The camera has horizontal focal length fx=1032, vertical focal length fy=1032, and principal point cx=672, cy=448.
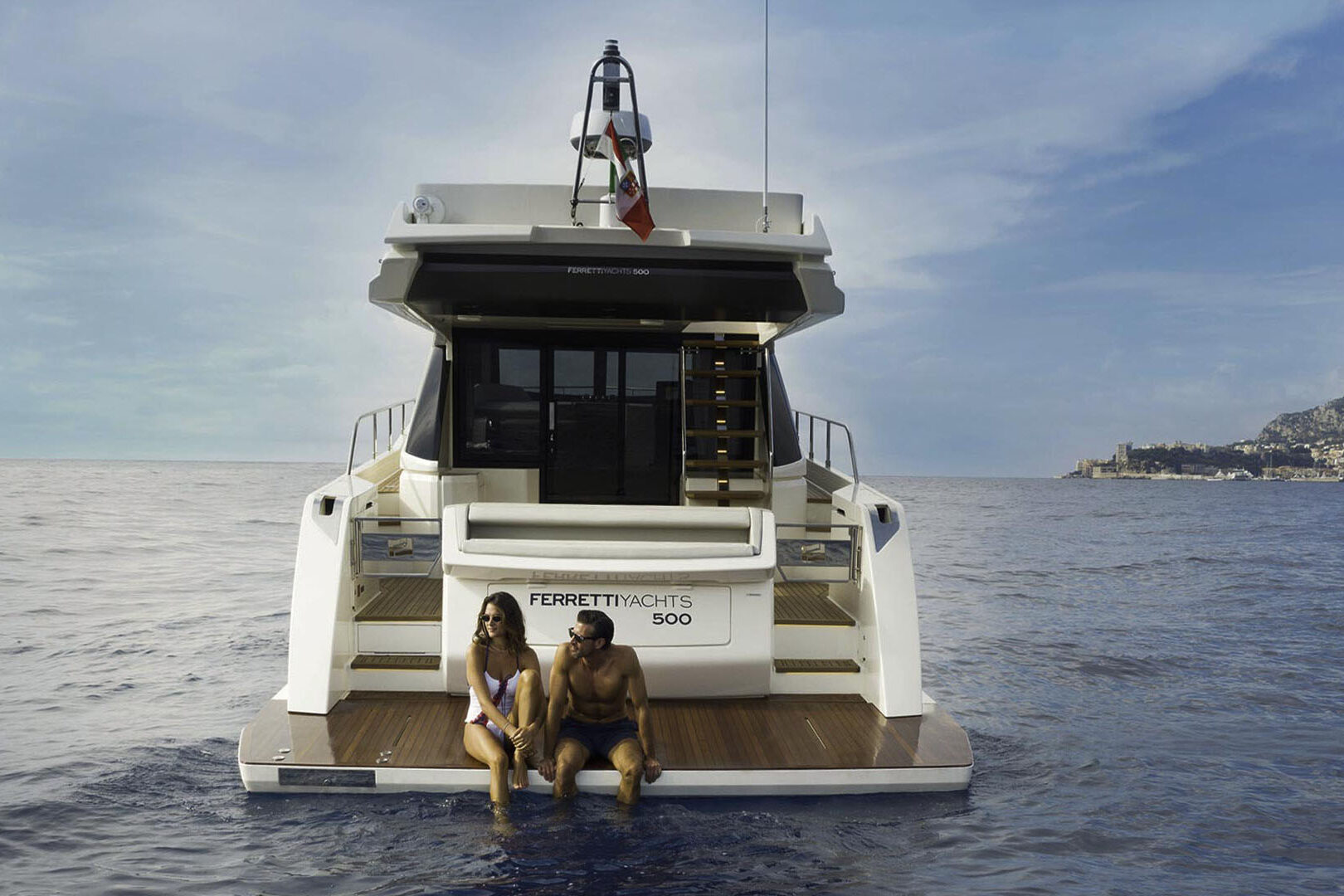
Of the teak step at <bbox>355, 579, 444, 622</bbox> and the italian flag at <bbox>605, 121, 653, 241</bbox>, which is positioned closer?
the italian flag at <bbox>605, 121, 653, 241</bbox>

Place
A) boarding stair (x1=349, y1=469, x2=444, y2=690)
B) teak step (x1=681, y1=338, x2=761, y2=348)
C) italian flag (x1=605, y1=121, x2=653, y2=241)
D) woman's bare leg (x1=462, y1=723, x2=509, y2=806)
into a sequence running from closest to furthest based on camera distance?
woman's bare leg (x1=462, y1=723, x2=509, y2=806)
italian flag (x1=605, y1=121, x2=653, y2=241)
boarding stair (x1=349, y1=469, x2=444, y2=690)
teak step (x1=681, y1=338, x2=761, y2=348)

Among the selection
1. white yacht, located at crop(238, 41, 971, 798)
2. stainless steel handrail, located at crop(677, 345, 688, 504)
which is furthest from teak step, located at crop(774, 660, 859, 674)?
stainless steel handrail, located at crop(677, 345, 688, 504)

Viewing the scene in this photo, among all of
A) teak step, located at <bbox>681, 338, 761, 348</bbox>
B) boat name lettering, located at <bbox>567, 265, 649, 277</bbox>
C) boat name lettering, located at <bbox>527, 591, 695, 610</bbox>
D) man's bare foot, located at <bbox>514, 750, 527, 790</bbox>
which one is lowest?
man's bare foot, located at <bbox>514, 750, 527, 790</bbox>

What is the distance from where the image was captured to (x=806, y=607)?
675cm

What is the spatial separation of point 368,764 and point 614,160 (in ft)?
12.3

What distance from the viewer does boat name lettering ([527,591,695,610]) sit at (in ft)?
18.8

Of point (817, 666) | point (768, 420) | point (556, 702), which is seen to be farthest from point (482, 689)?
point (768, 420)

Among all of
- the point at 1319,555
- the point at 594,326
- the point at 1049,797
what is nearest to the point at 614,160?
the point at 594,326

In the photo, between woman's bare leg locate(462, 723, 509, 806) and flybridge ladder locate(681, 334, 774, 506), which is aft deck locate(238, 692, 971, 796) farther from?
flybridge ladder locate(681, 334, 774, 506)

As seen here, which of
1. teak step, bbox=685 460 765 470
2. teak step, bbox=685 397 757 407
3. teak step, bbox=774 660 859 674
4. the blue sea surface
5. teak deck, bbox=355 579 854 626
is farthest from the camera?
teak step, bbox=685 397 757 407

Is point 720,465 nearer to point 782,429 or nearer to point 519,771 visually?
point 782,429

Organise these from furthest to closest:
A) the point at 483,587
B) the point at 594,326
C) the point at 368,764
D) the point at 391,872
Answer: the point at 594,326, the point at 483,587, the point at 368,764, the point at 391,872

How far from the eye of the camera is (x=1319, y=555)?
27.1 metres

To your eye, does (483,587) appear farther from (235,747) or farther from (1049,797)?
(1049,797)
